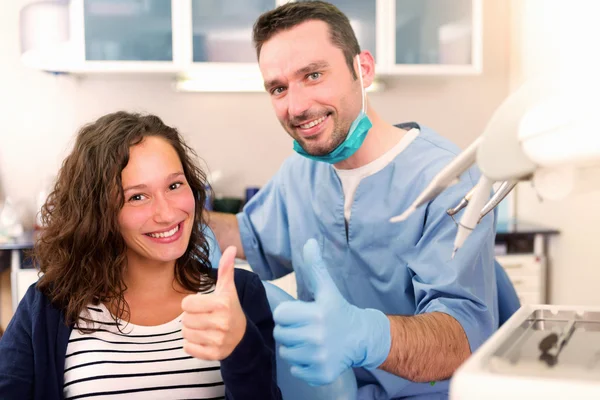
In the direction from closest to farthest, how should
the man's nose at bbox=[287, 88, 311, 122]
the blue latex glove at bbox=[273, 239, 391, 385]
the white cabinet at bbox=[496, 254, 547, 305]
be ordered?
the blue latex glove at bbox=[273, 239, 391, 385] → the man's nose at bbox=[287, 88, 311, 122] → the white cabinet at bbox=[496, 254, 547, 305]

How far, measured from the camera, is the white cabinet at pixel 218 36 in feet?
10.3

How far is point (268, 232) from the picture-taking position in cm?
194

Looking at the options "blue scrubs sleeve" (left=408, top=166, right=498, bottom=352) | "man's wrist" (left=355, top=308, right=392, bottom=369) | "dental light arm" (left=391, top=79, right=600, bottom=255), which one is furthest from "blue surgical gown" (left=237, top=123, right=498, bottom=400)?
"dental light arm" (left=391, top=79, right=600, bottom=255)

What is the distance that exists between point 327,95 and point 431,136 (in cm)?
30

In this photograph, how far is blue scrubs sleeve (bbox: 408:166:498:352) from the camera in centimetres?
139

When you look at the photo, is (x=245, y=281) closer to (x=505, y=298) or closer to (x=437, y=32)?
(x=505, y=298)

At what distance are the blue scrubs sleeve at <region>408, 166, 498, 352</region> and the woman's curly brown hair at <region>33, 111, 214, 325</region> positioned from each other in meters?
0.50

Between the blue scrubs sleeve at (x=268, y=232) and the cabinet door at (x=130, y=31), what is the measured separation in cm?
146

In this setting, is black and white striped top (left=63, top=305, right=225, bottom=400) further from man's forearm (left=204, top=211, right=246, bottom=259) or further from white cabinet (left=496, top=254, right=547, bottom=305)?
white cabinet (left=496, top=254, right=547, bottom=305)

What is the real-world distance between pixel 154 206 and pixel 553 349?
2.82 feet

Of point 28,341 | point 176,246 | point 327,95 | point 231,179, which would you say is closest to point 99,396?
point 28,341

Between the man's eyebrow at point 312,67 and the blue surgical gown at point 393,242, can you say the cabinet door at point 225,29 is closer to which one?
the blue surgical gown at point 393,242

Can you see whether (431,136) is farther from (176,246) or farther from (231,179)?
(231,179)

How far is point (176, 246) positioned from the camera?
4.70ft
